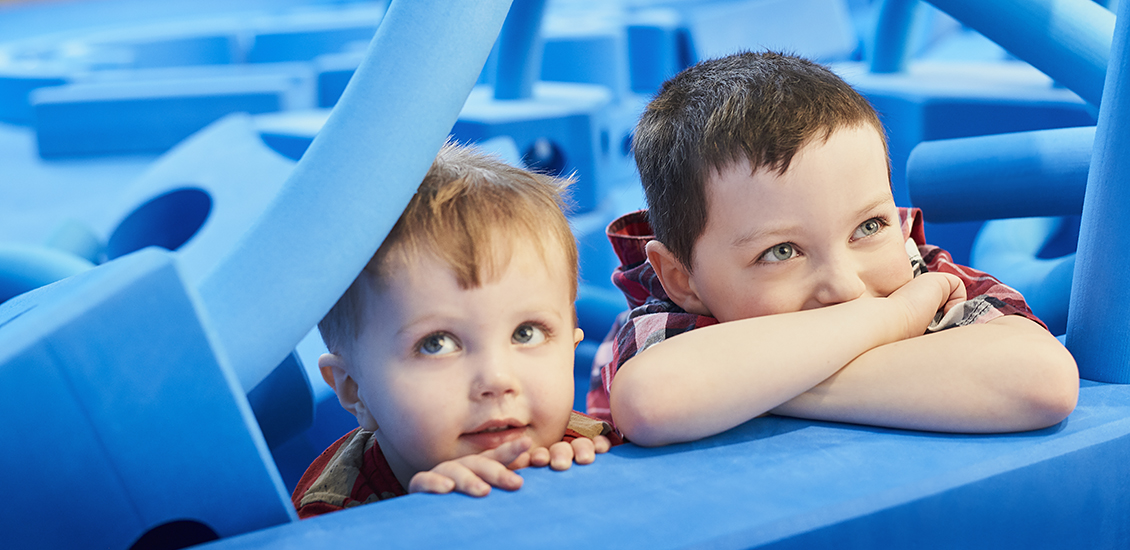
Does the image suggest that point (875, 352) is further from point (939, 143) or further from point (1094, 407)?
point (939, 143)

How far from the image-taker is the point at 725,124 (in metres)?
0.53

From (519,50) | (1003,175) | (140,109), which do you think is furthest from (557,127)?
(140,109)

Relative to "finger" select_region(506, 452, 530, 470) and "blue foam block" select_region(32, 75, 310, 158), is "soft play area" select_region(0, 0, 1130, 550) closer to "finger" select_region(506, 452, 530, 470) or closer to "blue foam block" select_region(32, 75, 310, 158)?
"finger" select_region(506, 452, 530, 470)

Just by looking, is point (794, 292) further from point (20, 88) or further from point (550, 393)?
point (20, 88)

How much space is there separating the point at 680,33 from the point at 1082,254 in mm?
2316

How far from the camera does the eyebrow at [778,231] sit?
19.4 inches

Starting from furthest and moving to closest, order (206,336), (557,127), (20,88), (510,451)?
1. (20,88)
2. (557,127)
3. (510,451)
4. (206,336)

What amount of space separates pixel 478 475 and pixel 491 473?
0.01 m

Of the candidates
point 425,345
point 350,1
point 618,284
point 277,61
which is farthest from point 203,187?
point 350,1

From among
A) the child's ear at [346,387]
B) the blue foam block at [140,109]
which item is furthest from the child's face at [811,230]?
the blue foam block at [140,109]

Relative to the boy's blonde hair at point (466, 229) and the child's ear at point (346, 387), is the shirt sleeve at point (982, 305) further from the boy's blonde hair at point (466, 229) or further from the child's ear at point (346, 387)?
the child's ear at point (346, 387)

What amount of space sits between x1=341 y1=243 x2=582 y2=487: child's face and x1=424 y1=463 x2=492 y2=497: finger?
4 centimetres

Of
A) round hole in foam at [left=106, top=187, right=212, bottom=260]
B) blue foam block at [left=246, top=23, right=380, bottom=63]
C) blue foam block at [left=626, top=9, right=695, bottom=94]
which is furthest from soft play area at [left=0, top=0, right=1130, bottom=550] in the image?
blue foam block at [left=246, top=23, right=380, bottom=63]

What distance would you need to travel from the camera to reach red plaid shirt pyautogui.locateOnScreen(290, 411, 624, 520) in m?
0.47
